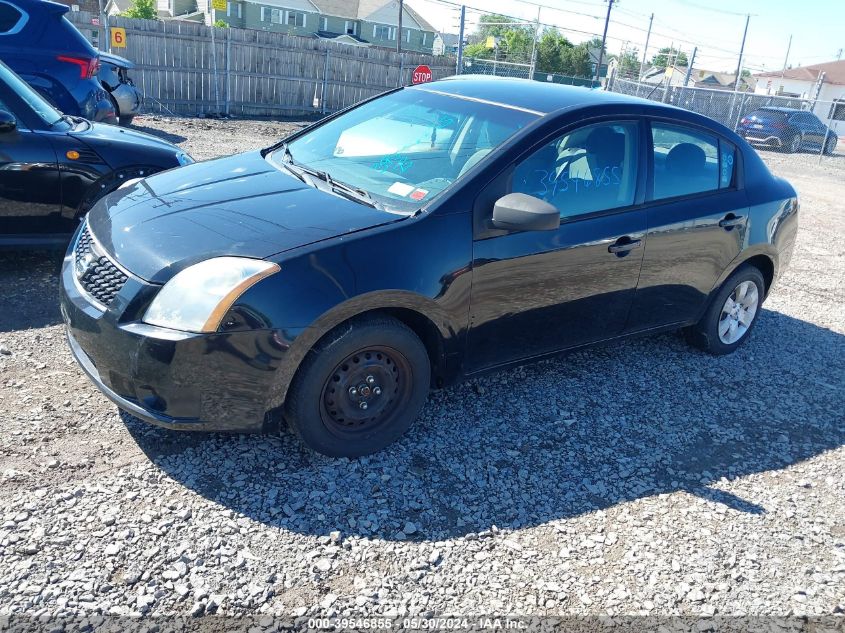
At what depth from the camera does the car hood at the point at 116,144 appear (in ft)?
17.4

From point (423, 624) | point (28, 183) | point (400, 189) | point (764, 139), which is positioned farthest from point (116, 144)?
point (764, 139)

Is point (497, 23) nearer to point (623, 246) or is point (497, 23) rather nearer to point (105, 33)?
point (105, 33)

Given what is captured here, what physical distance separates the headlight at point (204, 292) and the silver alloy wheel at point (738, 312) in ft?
12.0

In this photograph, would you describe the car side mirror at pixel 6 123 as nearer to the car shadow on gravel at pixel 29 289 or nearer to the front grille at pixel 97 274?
the car shadow on gravel at pixel 29 289

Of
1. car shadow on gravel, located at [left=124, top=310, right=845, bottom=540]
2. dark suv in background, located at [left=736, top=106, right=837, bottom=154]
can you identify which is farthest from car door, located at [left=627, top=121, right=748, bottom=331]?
dark suv in background, located at [left=736, top=106, right=837, bottom=154]

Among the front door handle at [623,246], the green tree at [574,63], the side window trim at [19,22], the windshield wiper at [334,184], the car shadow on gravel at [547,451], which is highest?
the green tree at [574,63]

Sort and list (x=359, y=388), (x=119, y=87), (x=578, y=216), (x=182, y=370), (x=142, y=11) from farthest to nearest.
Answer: (x=142, y=11) < (x=119, y=87) < (x=578, y=216) < (x=359, y=388) < (x=182, y=370)

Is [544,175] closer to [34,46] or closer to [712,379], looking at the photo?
[712,379]

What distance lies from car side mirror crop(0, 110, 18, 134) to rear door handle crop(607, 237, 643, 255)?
4221 mm

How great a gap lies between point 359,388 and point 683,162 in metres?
2.69

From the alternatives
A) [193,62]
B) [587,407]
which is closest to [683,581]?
[587,407]

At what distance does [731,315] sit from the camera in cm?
521

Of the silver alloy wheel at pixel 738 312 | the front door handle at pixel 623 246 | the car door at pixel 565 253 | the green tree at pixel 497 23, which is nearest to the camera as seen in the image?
the car door at pixel 565 253

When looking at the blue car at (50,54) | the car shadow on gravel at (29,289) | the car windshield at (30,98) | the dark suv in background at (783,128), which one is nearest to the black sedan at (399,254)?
the car shadow on gravel at (29,289)
